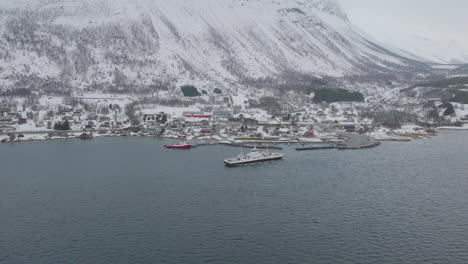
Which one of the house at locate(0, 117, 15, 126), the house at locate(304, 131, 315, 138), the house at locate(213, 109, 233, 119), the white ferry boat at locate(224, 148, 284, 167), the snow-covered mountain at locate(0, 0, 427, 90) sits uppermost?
the snow-covered mountain at locate(0, 0, 427, 90)

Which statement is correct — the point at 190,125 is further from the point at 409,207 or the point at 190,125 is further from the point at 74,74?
the point at 74,74

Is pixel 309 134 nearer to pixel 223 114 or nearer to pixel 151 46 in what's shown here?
pixel 223 114

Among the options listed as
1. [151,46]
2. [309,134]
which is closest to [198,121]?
[309,134]

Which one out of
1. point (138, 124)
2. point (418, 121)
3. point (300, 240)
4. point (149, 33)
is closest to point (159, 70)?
point (149, 33)

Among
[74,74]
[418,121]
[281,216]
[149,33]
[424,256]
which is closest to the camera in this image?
[424,256]

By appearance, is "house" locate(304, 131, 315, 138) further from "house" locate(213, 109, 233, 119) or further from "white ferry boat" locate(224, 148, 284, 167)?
"house" locate(213, 109, 233, 119)

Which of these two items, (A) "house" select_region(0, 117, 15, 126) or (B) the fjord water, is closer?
(B) the fjord water

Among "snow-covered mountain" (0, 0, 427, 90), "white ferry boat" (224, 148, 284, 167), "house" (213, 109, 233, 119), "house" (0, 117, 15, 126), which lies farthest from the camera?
"snow-covered mountain" (0, 0, 427, 90)

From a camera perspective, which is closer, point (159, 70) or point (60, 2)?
point (159, 70)

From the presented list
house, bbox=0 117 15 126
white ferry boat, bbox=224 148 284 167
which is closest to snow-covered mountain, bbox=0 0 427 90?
house, bbox=0 117 15 126
